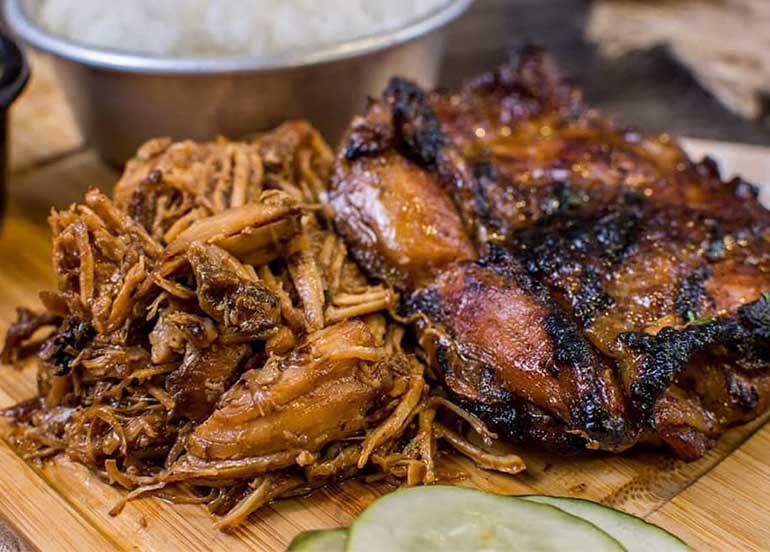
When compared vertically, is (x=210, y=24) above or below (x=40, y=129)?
above

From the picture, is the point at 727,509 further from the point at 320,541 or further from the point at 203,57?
the point at 203,57

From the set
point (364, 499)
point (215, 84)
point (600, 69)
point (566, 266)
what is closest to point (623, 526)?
point (364, 499)

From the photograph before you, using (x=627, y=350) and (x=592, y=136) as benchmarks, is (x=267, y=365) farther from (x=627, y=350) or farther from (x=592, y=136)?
(x=592, y=136)

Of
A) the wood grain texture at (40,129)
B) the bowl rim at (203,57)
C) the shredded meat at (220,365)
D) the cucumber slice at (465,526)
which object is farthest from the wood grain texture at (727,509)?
the wood grain texture at (40,129)

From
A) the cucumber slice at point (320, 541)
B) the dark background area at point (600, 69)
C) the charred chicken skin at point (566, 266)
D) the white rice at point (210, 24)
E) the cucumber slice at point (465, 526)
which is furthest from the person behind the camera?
the dark background area at point (600, 69)

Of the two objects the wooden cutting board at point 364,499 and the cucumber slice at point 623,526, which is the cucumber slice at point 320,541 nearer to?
the wooden cutting board at point 364,499

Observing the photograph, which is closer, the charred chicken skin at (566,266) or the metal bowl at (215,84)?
the charred chicken skin at (566,266)
